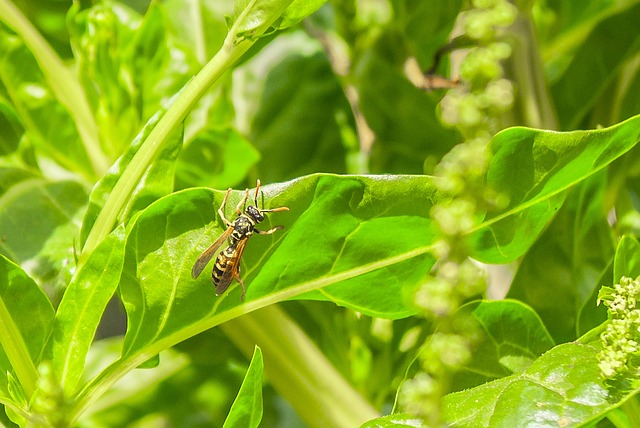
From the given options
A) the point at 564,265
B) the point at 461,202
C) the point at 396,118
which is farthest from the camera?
the point at 396,118

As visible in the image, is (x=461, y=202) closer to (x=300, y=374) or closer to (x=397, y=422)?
(x=397, y=422)

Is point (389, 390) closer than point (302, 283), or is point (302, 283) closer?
point (302, 283)

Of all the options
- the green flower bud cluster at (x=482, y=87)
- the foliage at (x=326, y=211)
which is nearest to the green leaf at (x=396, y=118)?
the foliage at (x=326, y=211)

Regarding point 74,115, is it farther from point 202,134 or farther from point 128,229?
point 128,229

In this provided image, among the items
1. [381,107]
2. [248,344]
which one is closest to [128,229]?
[248,344]

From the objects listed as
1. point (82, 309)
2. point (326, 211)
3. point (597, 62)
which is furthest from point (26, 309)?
point (597, 62)

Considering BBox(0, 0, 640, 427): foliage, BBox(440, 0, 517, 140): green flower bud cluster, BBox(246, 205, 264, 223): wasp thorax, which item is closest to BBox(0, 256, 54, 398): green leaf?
BBox(0, 0, 640, 427): foliage

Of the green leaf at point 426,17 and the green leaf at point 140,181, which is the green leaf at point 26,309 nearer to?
the green leaf at point 140,181
